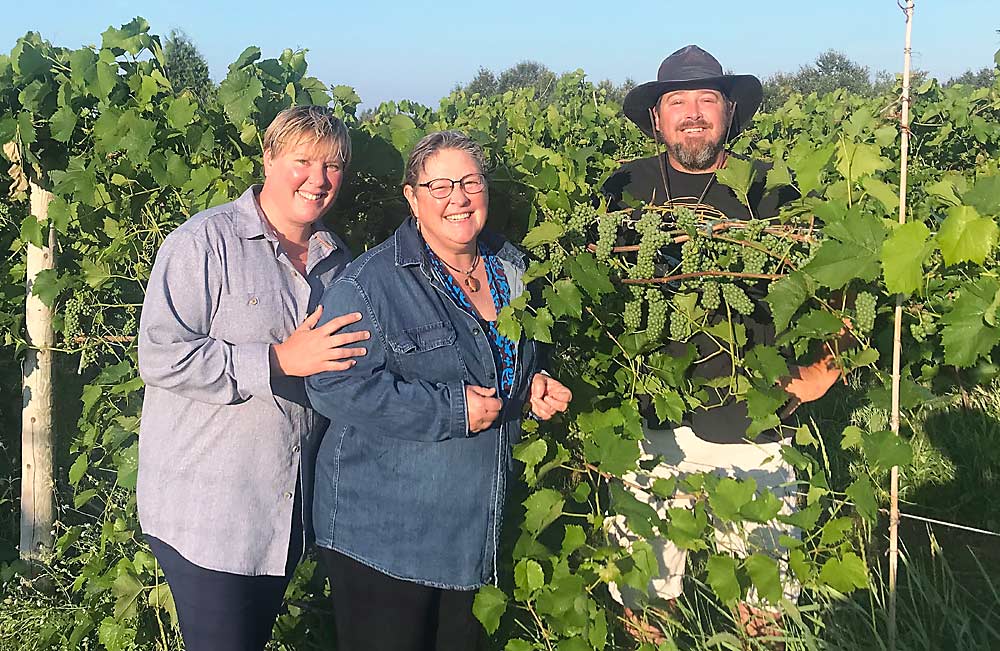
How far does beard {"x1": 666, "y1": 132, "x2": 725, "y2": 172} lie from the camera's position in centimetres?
318

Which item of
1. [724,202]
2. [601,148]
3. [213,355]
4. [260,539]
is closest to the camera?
[213,355]

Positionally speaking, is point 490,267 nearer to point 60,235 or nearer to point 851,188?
point 851,188

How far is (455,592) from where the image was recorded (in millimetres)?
2346

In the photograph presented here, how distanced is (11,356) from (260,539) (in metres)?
3.32

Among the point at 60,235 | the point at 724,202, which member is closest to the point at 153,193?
the point at 60,235

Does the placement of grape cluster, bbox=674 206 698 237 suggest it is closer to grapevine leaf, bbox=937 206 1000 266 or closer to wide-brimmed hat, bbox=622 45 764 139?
grapevine leaf, bbox=937 206 1000 266

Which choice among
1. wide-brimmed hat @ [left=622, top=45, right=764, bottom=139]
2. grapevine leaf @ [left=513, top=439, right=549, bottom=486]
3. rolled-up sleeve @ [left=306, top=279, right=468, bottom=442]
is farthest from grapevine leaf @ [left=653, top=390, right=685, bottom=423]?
wide-brimmed hat @ [left=622, top=45, right=764, bottom=139]

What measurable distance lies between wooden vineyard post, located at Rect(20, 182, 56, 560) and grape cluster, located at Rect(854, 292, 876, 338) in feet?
9.61

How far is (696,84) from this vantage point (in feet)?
10.7

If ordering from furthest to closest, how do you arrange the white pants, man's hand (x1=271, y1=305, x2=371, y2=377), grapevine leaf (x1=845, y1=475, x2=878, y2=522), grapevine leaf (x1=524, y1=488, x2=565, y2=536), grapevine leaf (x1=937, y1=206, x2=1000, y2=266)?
the white pants
grapevine leaf (x1=524, y1=488, x2=565, y2=536)
grapevine leaf (x1=845, y1=475, x2=878, y2=522)
man's hand (x1=271, y1=305, x2=371, y2=377)
grapevine leaf (x1=937, y1=206, x2=1000, y2=266)

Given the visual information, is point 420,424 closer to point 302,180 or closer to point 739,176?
point 302,180

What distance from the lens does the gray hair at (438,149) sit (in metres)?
2.22

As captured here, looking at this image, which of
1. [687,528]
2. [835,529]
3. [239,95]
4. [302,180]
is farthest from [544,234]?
[239,95]

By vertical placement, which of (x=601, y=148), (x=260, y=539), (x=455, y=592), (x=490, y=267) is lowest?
(x=455, y=592)
